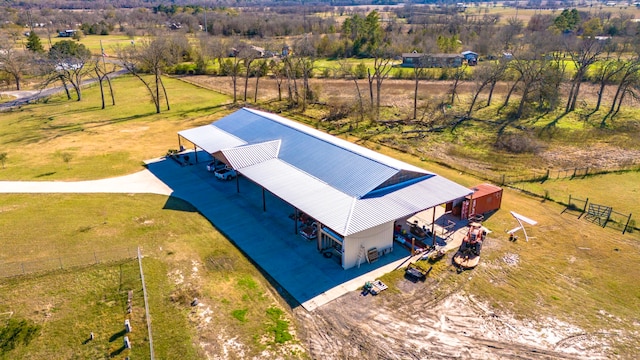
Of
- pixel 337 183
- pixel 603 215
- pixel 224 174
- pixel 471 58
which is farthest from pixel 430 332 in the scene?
pixel 471 58

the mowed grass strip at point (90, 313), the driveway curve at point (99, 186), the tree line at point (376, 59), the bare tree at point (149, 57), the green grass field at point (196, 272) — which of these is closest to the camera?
the mowed grass strip at point (90, 313)

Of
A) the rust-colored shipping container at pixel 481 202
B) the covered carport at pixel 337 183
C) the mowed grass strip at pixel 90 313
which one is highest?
the covered carport at pixel 337 183

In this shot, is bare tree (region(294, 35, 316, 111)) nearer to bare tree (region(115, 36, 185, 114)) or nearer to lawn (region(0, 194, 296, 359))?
bare tree (region(115, 36, 185, 114))

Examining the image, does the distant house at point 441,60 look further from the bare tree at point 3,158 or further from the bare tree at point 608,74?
the bare tree at point 3,158

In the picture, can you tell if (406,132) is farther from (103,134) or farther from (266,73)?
(266,73)

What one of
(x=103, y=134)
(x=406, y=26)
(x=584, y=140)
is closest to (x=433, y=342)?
(x=584, y=140)

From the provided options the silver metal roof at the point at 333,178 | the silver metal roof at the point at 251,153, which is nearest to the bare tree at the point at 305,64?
the silver metal roof at the point at 333,178
